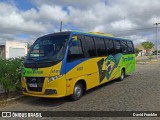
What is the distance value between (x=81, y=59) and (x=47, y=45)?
141 centimetres

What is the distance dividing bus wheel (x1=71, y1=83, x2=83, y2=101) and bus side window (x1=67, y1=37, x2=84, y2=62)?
1.07 m

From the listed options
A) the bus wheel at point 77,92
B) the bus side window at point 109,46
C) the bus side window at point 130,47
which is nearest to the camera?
the bus wheel at point 77,92

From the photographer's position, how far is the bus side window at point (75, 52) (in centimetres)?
747

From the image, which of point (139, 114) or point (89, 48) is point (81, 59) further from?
point (139, 114)

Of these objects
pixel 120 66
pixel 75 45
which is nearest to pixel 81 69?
pixel 75 45

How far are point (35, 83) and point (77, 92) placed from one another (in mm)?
1632

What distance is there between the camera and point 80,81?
8.21 metres

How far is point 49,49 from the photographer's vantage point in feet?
25.1

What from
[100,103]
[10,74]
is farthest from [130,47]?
[10,74]

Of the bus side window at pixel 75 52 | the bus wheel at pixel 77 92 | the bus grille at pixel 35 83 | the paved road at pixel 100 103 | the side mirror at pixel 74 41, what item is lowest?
the paved road at pixel 100 103

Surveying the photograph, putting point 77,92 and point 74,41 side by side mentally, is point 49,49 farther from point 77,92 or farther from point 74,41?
point 77,92

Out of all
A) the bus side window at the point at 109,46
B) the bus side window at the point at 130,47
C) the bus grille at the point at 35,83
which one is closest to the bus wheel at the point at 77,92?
the bus grille at the point at 35,83

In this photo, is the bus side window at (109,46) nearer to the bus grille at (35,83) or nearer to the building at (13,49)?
the bus grille at (35,83)

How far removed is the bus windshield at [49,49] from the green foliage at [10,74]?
657mm
